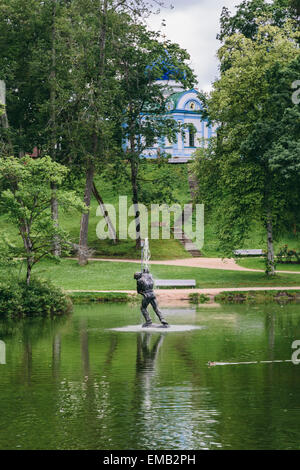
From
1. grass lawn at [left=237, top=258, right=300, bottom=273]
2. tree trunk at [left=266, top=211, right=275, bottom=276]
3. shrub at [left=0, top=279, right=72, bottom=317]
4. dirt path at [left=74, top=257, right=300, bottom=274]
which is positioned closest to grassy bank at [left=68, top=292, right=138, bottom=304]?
shrub at [left=0, top=279, right=72, bottom=317]

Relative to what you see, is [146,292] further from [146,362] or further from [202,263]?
[202,263]

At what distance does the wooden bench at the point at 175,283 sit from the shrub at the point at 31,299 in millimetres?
8519

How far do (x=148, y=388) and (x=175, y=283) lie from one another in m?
24.0

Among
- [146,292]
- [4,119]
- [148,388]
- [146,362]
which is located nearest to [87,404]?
[148,388]

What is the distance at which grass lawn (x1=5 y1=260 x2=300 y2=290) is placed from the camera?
41.6 metres

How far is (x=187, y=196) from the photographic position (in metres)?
72.4

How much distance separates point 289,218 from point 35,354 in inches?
1053

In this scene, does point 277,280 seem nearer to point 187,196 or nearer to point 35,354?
point 35,354

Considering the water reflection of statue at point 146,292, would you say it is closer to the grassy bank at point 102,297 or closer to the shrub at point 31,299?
the shrub at point 31,299

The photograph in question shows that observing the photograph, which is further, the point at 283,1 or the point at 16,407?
the point at 283,1

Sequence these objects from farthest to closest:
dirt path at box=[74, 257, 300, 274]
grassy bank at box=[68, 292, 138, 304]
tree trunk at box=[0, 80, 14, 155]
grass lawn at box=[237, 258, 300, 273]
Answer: tree trunk at box=[0, 80, 14, 155] < grass lawn at box=[237, 258, 300, 273] < dirt path at box=[74, 257, 300, 274] < grassy bank at box=[68, 292, 138, 304]

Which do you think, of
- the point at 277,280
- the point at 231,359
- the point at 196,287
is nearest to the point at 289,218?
the point at 277,280

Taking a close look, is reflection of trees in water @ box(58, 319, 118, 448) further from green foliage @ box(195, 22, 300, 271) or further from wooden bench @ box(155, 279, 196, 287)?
green foliage @ box(195, 22, 300, 271)

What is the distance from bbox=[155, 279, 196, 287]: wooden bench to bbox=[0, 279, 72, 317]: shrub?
852 centimetres
